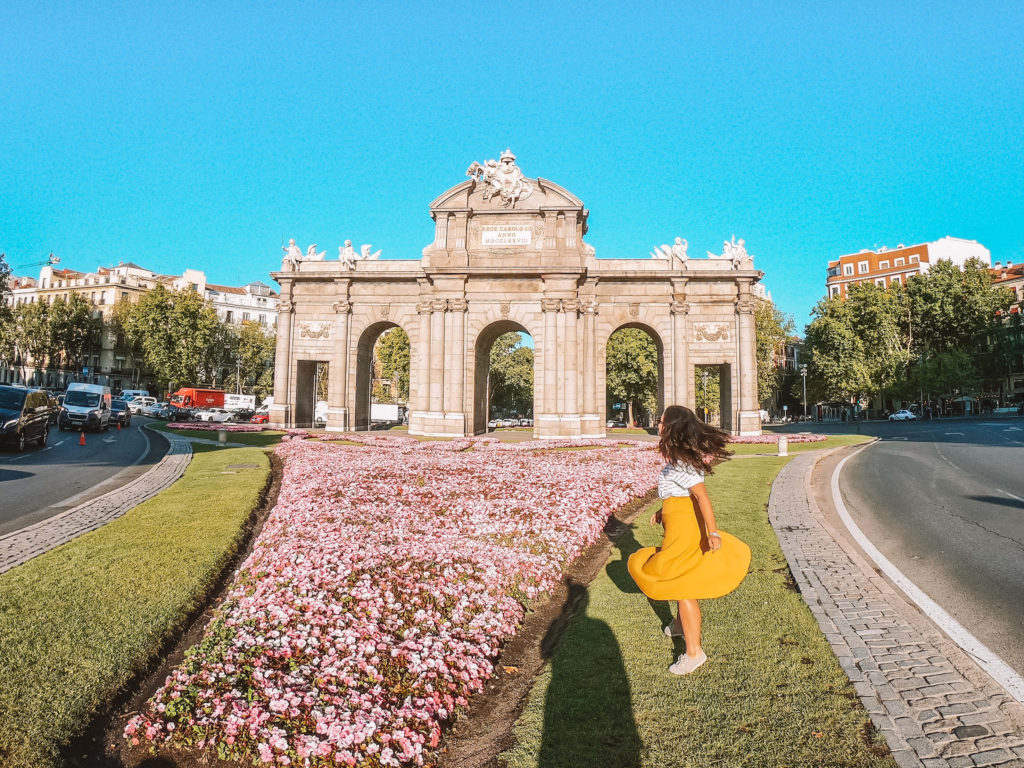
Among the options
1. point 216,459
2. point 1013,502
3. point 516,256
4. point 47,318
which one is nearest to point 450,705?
point 1013,502

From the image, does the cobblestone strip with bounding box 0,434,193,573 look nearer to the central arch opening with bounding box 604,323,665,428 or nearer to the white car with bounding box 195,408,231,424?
the white car with bounding box 195,408,231,424

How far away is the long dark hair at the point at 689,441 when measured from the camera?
500 cm

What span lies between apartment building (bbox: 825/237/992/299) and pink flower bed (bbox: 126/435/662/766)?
96363mm

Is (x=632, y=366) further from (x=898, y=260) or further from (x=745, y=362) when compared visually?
(x=898, y=260)

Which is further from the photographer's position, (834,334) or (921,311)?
(921,311)

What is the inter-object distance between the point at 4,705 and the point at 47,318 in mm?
99893

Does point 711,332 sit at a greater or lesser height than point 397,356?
lesser

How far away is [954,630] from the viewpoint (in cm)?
540

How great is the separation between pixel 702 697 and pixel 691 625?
558mm

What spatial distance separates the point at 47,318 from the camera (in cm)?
8088

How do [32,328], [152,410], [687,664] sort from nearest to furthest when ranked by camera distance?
1. [687,664]
2. [152,410]
3. [32,328]

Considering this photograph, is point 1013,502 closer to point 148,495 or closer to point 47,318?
point 148,495

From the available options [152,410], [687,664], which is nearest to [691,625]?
[687,664]

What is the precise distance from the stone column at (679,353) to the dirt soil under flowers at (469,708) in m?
30.8
